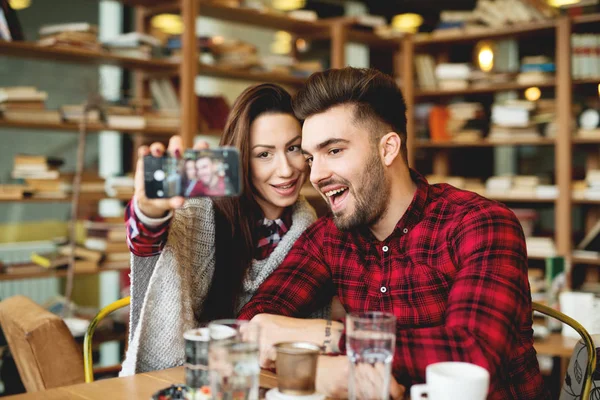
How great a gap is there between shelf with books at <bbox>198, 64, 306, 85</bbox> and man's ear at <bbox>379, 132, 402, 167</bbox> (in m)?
2.32

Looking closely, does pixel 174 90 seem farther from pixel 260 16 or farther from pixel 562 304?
pixel 562 304

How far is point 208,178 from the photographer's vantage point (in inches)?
43.3

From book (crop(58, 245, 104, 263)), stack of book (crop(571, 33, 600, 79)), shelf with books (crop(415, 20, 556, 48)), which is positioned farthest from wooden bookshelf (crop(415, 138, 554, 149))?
book (crop(58, 245, 104, 263))

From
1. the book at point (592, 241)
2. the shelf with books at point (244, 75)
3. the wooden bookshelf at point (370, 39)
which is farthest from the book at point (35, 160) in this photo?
the book at point (592, 241)

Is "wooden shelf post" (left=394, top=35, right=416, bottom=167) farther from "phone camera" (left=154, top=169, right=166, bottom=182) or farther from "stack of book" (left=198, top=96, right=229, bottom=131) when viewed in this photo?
"phone camera" (left=154, top=169, right=166, bottom=182)

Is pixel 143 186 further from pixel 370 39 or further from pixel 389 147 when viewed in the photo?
→ pixel 370 39

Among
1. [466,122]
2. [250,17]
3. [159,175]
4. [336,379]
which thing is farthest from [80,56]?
[336,379]

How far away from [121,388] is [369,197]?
79 cm

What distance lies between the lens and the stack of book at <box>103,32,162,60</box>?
3.60 metres

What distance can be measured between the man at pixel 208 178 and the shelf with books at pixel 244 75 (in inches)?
112

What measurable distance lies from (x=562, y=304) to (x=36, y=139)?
314 centimetres

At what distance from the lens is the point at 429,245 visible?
161 cm

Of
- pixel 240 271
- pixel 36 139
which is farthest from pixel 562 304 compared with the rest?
pixel 36 139

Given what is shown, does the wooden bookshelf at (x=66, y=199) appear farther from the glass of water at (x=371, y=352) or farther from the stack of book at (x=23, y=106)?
the glass of water at (x=371, y=352)
